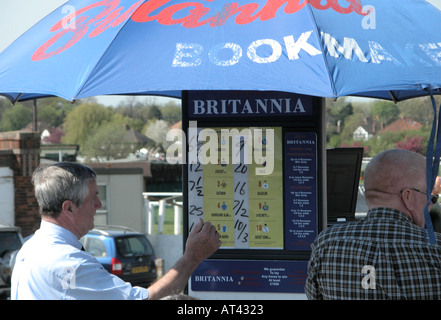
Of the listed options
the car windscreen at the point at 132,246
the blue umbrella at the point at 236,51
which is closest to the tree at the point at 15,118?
the car windscreen at the point at 132,246

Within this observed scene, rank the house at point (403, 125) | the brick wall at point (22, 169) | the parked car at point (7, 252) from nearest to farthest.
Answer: the parked car at point (7, 252), the brick wall at point (22, 169), the house at point (403, 125)

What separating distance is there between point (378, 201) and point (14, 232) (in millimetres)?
10587

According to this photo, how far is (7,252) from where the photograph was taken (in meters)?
12.0

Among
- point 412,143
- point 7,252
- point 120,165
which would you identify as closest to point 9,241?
point 7,252

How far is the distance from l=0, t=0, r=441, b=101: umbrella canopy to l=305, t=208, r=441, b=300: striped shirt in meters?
0.56

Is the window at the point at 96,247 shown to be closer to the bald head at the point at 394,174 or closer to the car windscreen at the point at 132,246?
the car windscreen at the point at 132,246

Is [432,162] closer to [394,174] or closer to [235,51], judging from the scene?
[394,174]

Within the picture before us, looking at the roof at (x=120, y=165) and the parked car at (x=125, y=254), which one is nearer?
the parked car at (x=125, y=254)

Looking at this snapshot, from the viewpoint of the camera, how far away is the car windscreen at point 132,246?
1504cm

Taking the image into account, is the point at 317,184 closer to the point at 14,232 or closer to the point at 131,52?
the point at 131,52

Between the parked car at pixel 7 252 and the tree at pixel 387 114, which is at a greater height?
the tree at pixel 387 114

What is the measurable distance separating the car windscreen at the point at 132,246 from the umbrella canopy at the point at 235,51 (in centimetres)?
1241

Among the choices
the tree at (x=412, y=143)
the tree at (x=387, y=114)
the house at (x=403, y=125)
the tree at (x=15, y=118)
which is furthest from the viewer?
the tree at (x=15, y=118)
